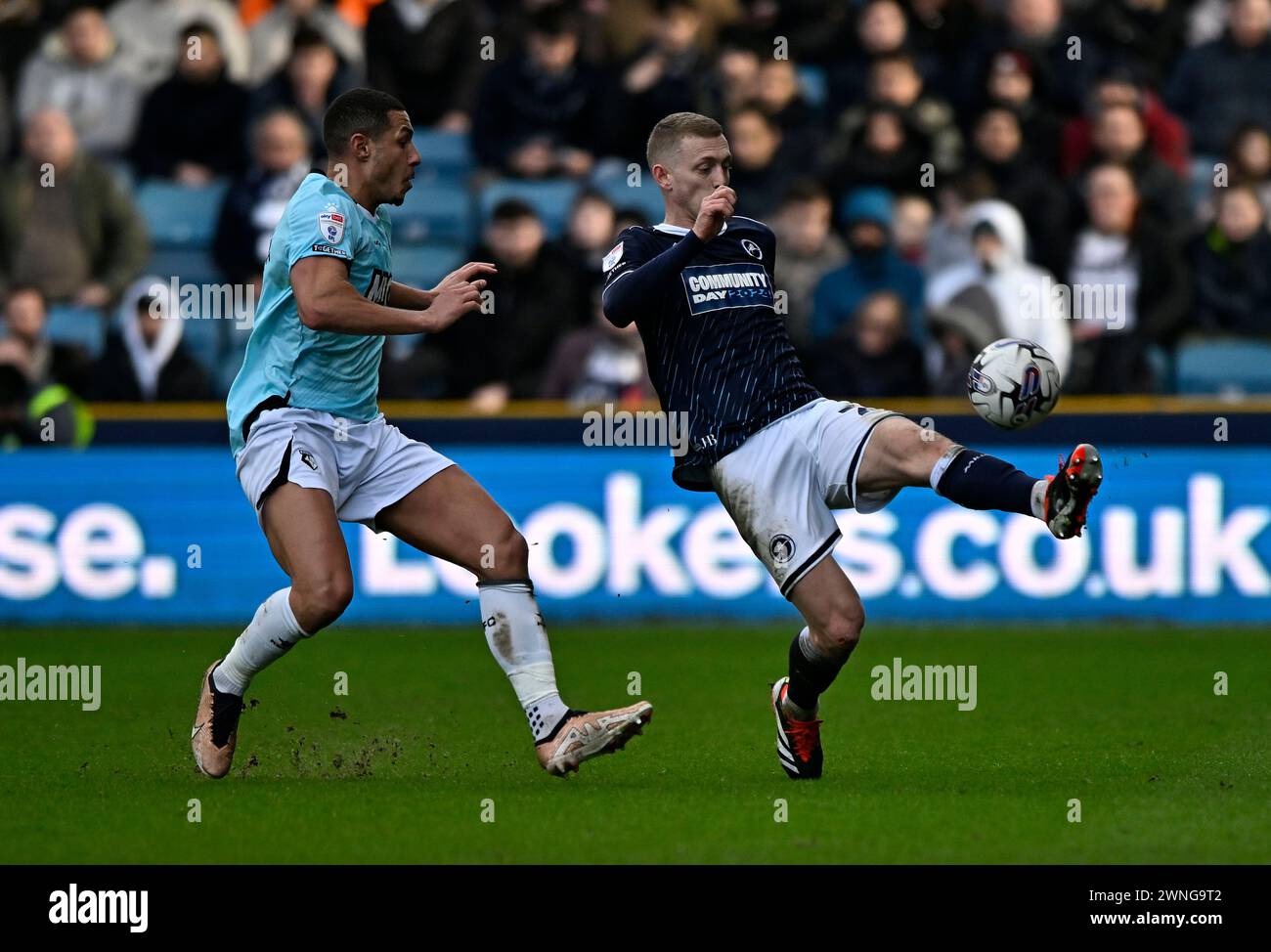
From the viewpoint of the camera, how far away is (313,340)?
274 inches

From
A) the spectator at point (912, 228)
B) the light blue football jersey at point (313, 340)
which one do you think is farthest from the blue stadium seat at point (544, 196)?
the light blue football jersey at point (313, 340)

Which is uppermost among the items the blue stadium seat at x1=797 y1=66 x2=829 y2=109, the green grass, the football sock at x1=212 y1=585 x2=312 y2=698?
the blue stadium seat at x1=797 y1=66 x2=829 y2=109

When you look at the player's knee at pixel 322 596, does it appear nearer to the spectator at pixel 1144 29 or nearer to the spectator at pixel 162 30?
the spectator at pixel 162 30

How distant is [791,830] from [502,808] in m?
0.95

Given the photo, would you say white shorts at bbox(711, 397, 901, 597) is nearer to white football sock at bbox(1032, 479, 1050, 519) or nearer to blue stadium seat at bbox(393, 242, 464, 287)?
white football sock at bbox(1032, 479, 1050, 519)

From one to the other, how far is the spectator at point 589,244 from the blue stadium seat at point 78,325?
10.1 ft

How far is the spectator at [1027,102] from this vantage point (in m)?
14.1

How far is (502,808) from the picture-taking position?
639cm

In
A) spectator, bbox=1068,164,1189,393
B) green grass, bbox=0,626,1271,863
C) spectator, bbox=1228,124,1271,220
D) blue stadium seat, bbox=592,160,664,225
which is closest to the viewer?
green grass, bbox=0,626,1271,863

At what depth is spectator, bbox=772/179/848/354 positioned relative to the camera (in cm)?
1325

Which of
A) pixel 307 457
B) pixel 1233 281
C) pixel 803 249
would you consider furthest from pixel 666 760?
pixel 1233 281

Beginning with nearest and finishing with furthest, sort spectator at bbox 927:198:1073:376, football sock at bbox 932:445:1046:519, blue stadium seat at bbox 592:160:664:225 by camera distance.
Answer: football sock at bbox 932:445:1046:519
spectator at bbox 927:198:1073:376
blue stadium seat at bbox 592:160:664:225

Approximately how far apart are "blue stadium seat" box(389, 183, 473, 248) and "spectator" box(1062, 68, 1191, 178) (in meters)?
4.01

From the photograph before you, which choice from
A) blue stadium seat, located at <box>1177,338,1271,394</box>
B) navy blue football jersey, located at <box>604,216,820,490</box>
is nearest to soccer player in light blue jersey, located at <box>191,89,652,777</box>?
navy blue football jersey, located at <box>604,216,820,490</box>
